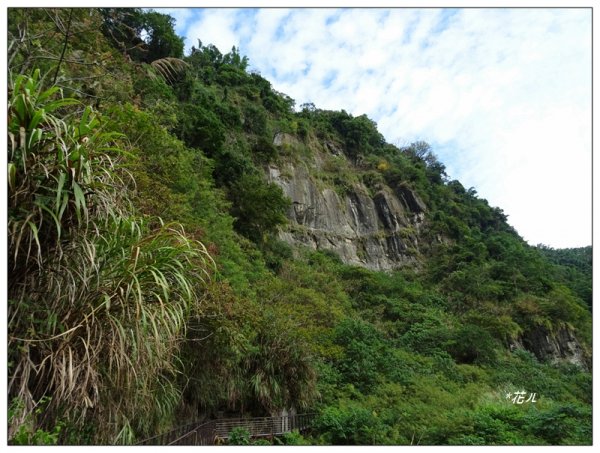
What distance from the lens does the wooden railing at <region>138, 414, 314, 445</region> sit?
5.91m

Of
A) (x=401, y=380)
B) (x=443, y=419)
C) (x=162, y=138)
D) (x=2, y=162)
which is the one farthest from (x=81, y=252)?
(x=401, y=380)

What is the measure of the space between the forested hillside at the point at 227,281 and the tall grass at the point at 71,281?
18mm

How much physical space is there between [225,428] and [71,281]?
5.88 meters

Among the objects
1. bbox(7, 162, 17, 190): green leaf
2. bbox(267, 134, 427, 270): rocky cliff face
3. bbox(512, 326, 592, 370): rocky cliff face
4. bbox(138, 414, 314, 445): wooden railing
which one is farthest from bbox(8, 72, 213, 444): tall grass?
bbox(512, 326, 592, 370): rocky cliff face

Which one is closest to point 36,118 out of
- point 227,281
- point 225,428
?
point 227,281

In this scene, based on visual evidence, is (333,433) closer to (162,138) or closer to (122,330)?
(122,330)

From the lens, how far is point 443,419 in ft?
25.2

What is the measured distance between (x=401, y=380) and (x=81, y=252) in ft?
37.5

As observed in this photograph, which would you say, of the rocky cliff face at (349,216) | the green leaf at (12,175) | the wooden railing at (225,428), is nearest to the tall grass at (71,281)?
the green leaf at (12,175)

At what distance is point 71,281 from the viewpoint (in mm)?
3002

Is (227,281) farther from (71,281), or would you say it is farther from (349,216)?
(349,216)

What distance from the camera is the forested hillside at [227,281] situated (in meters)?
2.93

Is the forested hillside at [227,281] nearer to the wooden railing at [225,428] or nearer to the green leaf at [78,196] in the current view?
the green leaf at [78,196]

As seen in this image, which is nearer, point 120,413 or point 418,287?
point 120,413
